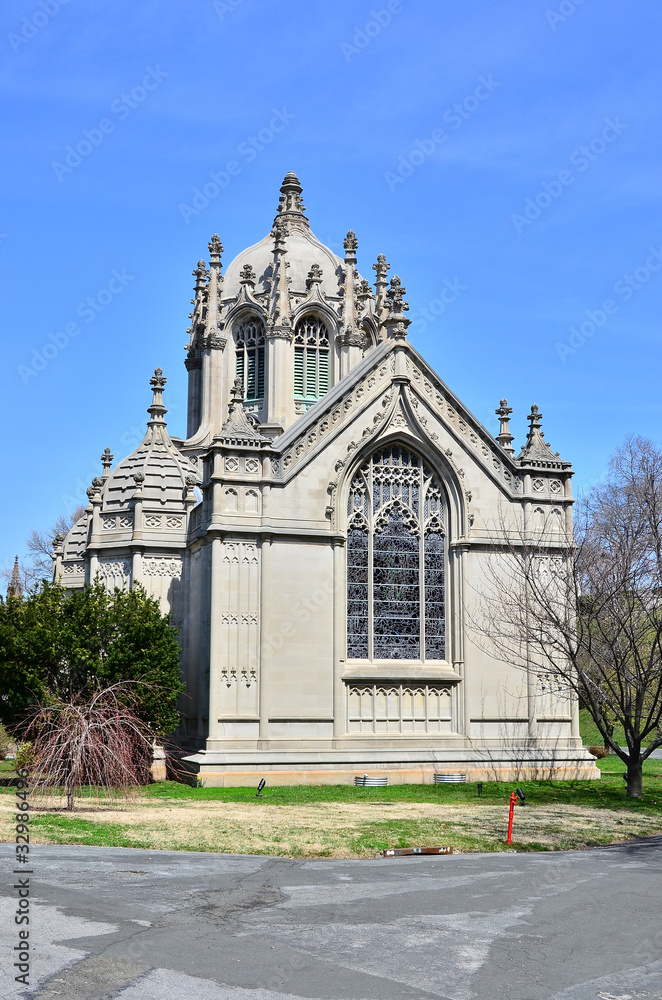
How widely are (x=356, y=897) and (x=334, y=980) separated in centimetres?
393

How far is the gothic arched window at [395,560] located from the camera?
3064cm

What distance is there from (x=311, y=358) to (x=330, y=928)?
32663 millimetres

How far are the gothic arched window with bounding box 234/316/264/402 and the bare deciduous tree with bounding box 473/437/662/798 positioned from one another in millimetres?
14251

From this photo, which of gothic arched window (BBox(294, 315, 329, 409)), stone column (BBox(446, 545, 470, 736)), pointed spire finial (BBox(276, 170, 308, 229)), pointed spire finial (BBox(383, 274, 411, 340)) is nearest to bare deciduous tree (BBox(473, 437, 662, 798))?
stone column (BBox(446, 545, 470, 736))

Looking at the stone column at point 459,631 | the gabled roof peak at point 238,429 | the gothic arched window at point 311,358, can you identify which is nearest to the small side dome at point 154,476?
the gabled roof peak at point 238,429

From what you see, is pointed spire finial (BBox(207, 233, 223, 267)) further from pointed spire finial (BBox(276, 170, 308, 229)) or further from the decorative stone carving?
the decorative stone carving

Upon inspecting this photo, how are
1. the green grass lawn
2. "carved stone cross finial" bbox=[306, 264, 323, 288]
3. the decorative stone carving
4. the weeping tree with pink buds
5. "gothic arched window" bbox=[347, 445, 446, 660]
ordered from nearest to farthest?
the weeping tree with pink buds
the green grass lawn
"gothic arched window" bbox=[347, 445, 446, 660]
the decorative stone carving
"carved stone cross finial" bbox=[306, 264, 323, 288]

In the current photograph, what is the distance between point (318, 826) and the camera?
66.0 ft

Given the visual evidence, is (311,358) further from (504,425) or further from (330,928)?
(330,928)

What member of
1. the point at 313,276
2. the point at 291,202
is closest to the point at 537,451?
the point at 313,276

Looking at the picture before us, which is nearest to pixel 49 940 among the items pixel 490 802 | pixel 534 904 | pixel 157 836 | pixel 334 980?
pixel 334 980

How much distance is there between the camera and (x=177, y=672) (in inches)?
1148

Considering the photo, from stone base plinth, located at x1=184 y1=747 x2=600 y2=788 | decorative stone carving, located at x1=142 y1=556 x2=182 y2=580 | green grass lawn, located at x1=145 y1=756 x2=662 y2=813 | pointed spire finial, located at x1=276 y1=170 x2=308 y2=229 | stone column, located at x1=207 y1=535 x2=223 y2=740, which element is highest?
pointed spire finial, located at x1=276 y1=170 x2=308 y2=229

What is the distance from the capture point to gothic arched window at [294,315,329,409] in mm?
42094
